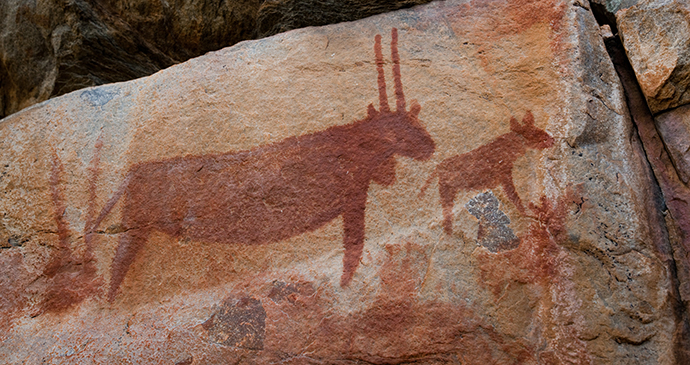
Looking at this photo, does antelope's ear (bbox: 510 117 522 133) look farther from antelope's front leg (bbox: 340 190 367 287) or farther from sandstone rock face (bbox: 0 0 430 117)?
sandstone rock face (bbox: 0 0 430 117)

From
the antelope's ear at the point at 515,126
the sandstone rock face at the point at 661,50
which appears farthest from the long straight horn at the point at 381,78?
the sandstone rock face at the point at 661,50

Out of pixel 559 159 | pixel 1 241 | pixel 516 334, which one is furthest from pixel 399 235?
pixel 1 241

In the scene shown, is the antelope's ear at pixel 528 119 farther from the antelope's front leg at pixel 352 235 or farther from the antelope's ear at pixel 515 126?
the antelope's front leg at pixel 352 235

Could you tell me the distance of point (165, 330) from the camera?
6.61 ft

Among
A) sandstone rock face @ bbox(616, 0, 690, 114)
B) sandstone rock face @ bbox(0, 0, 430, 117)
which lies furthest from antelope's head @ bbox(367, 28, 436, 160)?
sandstone rock face @ bbox(616, 0, 690, 114)

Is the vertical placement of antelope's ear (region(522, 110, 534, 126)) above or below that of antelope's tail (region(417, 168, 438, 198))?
above

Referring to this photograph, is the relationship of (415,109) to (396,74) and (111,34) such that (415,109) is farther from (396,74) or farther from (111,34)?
(111,34)

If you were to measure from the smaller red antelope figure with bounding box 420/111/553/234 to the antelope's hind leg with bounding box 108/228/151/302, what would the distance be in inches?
48.4

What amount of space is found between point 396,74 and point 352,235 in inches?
29.4

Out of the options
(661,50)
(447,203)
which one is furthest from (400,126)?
(661,50)

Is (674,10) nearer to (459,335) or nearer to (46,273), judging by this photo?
(459,335)

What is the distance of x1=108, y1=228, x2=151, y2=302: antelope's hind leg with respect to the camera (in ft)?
7.06

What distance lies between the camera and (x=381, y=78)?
2.24 m

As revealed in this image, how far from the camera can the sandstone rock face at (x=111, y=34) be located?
2.88m
